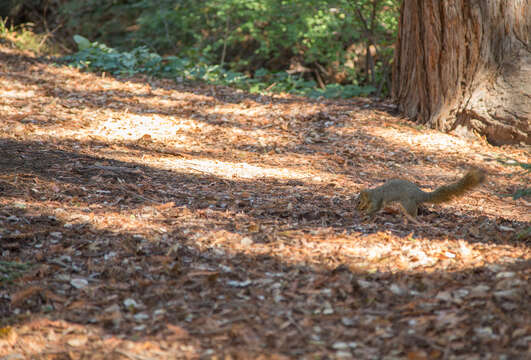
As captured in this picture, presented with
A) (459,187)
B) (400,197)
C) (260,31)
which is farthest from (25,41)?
(459,187)

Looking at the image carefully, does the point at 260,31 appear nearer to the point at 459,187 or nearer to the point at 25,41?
the point at 25,41

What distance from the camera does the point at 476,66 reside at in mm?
6426

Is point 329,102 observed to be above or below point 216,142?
above

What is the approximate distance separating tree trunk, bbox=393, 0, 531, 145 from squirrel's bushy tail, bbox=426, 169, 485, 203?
3199 mm

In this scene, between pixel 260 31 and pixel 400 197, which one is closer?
pixel 400 197

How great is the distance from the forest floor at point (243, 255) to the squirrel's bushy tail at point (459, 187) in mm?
212

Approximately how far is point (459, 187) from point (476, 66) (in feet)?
12.0

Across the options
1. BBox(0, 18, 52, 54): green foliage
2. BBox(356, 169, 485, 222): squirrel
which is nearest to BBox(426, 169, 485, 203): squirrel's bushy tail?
BBox(356, 169, 485, 222): squirrel

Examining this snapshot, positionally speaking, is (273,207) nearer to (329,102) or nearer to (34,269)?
(34,269)

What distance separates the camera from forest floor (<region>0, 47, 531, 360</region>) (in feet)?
7.27

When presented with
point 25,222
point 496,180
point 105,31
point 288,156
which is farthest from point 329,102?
point 105,31

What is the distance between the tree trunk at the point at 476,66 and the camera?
20.1 feet

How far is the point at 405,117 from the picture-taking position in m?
7.41

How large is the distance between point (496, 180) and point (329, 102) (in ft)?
11.1
